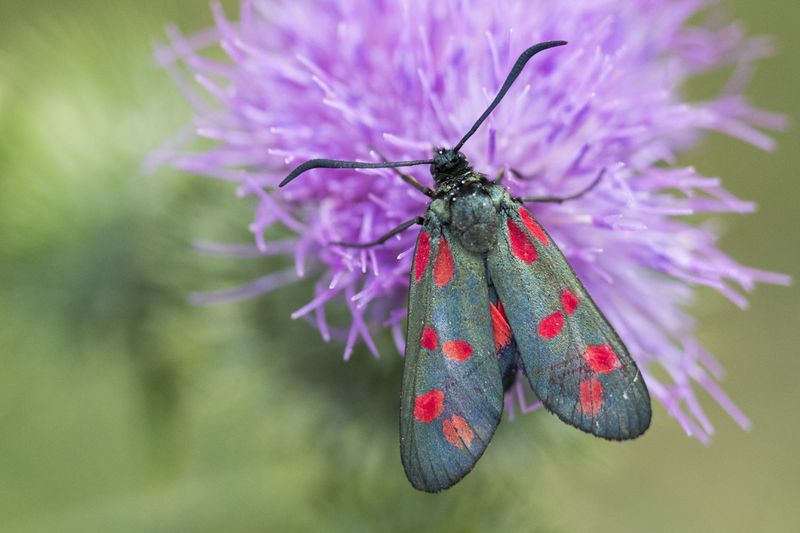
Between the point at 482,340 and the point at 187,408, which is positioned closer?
the point at 482,340

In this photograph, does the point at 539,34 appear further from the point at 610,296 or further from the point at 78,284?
the point at 78,284

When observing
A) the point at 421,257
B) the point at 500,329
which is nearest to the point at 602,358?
the point at 500,329

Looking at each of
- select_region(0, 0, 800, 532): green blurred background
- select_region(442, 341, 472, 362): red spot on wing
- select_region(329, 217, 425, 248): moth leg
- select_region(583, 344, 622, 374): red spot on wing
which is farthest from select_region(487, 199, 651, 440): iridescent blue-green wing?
select_region(0, 0, 800, 532): green blurred background

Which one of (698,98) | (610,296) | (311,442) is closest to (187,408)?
(311,442)

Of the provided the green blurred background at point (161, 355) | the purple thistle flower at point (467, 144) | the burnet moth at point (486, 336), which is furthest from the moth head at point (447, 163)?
the green blurred background at point (161, 355)

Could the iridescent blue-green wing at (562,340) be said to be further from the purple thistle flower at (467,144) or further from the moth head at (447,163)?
the purple thistle flower at (467,144)

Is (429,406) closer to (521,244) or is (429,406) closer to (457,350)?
(457,350)
